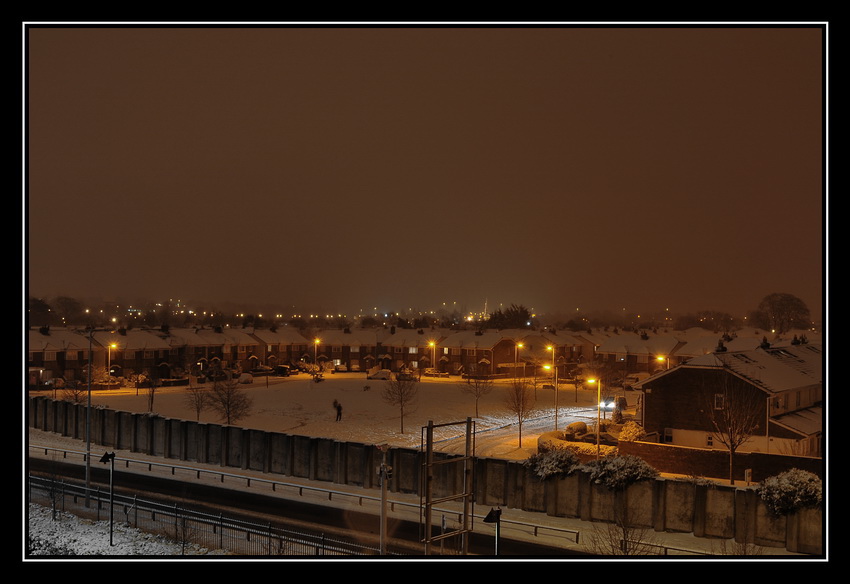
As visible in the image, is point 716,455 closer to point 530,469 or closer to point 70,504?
point 530,469

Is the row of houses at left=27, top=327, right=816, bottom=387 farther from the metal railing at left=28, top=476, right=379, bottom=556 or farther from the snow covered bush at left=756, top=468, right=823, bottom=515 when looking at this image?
the snow covered bush at left=756, top=468, right=823, bottom=515

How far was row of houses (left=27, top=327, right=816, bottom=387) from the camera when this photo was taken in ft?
228

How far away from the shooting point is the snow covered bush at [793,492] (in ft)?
75.9

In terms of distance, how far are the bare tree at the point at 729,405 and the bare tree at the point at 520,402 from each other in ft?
29.5

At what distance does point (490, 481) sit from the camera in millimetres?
28047

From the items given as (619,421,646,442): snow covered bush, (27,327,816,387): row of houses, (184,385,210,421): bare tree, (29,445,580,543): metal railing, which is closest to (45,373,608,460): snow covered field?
(184,385,210,421): bare tree

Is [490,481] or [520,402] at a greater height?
[520,402]

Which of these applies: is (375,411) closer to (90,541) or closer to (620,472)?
(620,472)

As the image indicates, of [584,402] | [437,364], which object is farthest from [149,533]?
[437,364]

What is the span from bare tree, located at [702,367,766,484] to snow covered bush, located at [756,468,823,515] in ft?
26.9

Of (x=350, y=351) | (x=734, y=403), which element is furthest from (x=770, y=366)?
(x=350, y=351)

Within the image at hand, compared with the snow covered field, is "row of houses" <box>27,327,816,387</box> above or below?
above

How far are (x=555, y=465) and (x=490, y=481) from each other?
2.73 meters

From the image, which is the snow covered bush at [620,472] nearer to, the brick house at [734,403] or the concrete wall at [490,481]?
the concrete wall at [490,481]
